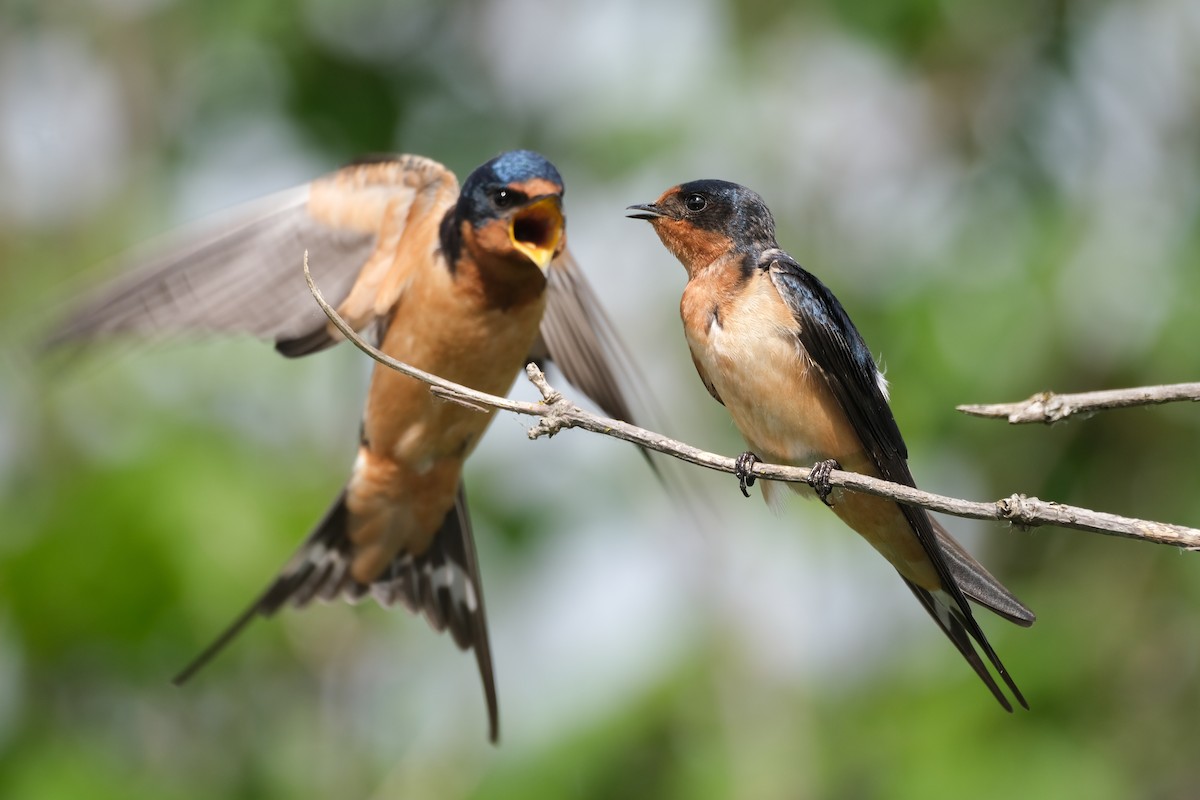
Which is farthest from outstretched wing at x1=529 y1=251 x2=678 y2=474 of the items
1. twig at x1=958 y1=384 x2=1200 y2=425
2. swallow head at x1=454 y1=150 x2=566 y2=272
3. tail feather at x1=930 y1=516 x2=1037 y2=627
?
twig at x1=958 y1=384 x2=1200 y2=425

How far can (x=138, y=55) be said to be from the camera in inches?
257

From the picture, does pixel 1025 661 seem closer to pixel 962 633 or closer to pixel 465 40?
pixel 962 633

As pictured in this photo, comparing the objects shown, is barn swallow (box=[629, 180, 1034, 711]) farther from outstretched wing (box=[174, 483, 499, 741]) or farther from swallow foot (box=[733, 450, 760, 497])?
outstretched wing (box=[174, 483, 499, 741])

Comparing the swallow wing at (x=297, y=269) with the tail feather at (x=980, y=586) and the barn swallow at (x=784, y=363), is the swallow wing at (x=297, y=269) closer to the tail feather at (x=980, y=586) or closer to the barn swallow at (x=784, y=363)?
the barn swallow at (x=784, y=363)

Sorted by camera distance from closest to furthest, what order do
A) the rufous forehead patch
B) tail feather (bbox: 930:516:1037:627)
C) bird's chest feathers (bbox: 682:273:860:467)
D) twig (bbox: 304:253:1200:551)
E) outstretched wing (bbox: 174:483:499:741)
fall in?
twig (bbox: 304:253:1200:551), tail feather (bbox: 930:516:1037:627), bird's chest feathers (bbox: 682:273:860:467), the rufous forehead patch, outstretched wing (bbox: 174:483:499:741)

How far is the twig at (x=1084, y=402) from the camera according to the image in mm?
2107

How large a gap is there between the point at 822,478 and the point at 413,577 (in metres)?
2.02

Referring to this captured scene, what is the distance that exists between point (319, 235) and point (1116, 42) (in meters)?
3.04

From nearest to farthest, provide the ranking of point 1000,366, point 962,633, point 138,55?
point 962,633
point 1000,366
point 138,55

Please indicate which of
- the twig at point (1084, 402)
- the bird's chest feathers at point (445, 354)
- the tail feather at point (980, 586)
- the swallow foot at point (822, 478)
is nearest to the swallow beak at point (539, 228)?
the bird's chest feathers at point (445, 354)

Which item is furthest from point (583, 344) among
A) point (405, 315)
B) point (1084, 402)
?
point (1084, 402)

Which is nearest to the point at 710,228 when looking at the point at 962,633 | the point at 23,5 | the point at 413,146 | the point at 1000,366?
the point at 962,633

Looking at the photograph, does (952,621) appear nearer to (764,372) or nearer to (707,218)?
(764,372)

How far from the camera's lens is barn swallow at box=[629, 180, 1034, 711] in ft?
9.21
